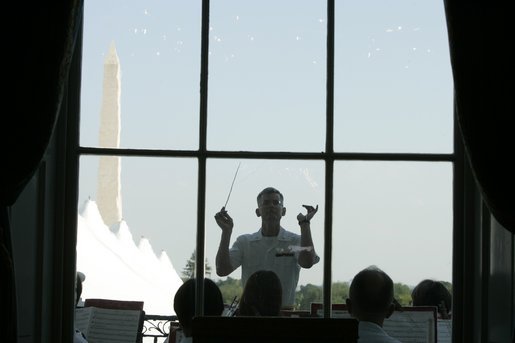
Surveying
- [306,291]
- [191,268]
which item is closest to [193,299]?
[191,268]

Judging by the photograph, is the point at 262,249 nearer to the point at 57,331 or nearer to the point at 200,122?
the point at 200,122

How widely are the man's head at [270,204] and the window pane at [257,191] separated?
0.01 m

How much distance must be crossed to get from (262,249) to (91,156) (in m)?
0.67

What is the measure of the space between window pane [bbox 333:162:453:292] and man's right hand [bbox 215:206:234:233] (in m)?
0.36

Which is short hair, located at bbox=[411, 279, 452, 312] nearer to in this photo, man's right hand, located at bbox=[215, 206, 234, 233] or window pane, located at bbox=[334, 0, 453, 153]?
window pane, located at bbox=[334, 0, 453, 153]

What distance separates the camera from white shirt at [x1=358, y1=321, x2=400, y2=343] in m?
2.81

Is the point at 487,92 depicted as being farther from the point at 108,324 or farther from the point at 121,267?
the point at 108,324

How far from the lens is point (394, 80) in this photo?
315 cm

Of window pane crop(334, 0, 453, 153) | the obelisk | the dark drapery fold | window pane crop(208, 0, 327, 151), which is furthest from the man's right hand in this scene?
the dark drapery fold

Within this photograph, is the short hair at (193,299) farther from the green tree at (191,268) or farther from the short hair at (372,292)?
the short hair at (372,292)

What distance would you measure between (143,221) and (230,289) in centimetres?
38

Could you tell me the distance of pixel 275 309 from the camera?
10.2ft

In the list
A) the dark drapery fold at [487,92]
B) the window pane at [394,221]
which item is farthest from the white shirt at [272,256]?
the dark drapery fold at [487,92]

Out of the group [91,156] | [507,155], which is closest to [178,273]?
[91,156]
